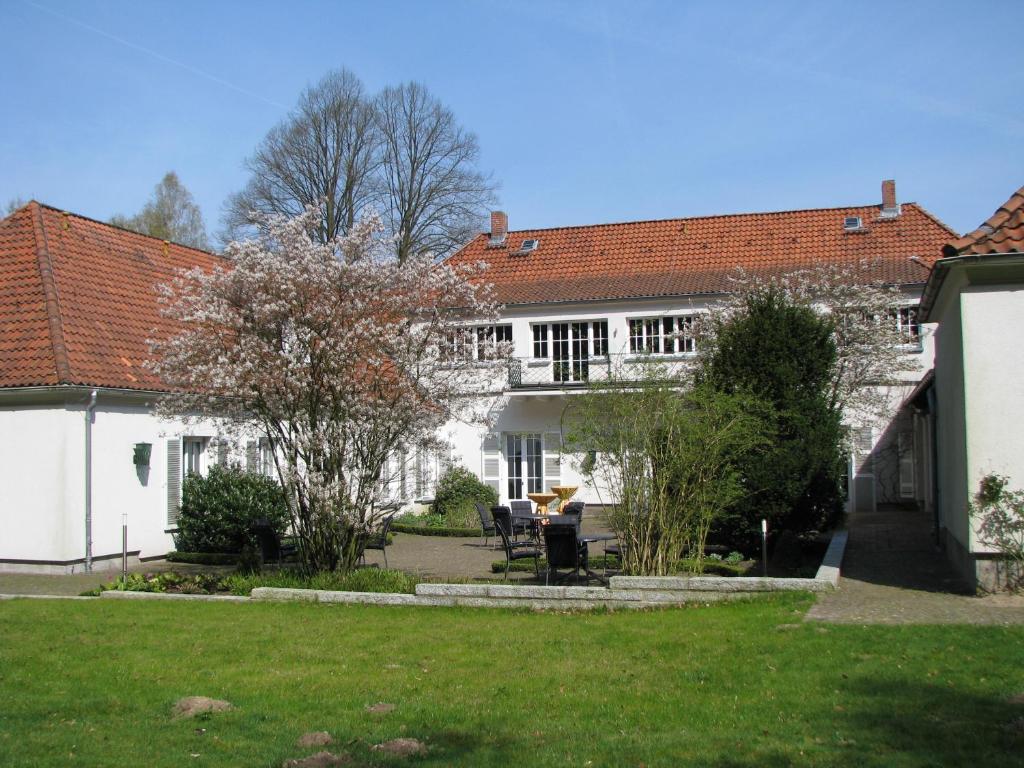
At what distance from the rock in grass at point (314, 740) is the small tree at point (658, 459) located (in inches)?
271

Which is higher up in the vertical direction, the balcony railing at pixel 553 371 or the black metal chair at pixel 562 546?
the balcony railing at pixel 553 371

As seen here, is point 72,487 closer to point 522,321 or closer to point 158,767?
point 158,767

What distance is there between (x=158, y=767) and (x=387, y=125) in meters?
38.3

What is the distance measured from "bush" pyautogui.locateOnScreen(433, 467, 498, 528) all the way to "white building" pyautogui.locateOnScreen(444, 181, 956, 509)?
137 cm

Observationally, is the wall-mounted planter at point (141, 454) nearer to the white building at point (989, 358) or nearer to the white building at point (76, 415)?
the white building at point (76, 415)

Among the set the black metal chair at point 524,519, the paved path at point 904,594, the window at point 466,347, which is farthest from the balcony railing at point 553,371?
the window at point 466,347

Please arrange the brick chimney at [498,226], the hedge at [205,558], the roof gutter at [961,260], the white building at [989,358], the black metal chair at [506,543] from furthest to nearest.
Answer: the brick chimney at [498,226] < the hedge at [205,558] < the black metal chair at [506,543] < the white building at [989,358] < the roof gutter at [961,260]

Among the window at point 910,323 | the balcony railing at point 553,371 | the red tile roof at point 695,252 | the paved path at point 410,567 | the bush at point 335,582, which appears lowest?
the paved path at point 410,567

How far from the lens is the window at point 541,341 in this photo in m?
30.8

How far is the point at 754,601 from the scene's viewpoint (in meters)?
11.1

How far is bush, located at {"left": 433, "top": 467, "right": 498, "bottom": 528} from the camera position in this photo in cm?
2709

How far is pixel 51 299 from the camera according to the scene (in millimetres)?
18188

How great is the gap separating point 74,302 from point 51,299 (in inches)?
26.3

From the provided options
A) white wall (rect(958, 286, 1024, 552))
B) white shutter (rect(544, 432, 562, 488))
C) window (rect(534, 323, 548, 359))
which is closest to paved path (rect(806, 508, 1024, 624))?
white wall (rect(958, 286, 1024, 552))
